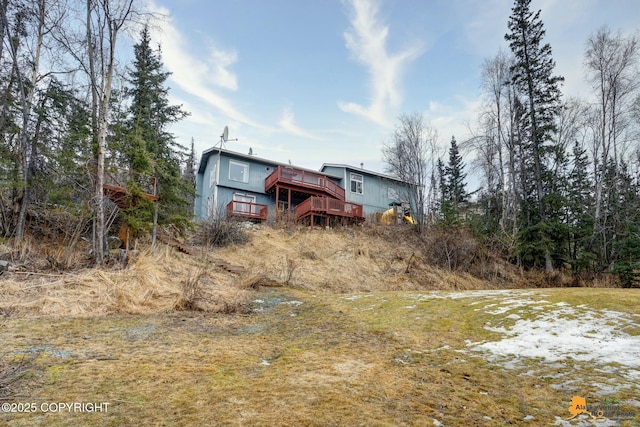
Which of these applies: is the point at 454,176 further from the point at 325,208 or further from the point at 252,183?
the point at 252,183

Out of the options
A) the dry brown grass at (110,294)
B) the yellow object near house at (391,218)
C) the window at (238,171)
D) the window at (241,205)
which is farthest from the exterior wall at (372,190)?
the dry brown grass at (110,294)

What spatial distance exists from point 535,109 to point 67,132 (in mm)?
22582

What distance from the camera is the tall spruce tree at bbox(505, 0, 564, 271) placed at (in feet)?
52.5

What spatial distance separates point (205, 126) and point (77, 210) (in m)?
14.2

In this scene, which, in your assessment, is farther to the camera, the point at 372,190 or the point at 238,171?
the point at 372,190

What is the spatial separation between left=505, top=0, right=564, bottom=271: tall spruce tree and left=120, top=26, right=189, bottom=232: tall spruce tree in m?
17.3

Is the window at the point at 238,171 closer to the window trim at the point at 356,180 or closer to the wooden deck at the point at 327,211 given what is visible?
the wooden deck at the point at 327,211

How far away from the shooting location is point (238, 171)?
73.5 feet

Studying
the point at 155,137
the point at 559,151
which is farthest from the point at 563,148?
the point at 155,137

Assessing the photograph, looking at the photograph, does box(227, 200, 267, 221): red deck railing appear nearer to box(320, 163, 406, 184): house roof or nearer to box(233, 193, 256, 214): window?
box(233, 193, 256, 214): window

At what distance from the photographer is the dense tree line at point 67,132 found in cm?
927

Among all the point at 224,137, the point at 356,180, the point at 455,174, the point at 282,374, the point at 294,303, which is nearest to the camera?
the point at 282,374

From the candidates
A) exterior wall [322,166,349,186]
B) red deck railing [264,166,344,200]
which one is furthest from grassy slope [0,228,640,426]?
exterior wall [322,166,349,186]

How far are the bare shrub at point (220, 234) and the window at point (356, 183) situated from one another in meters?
13.2
